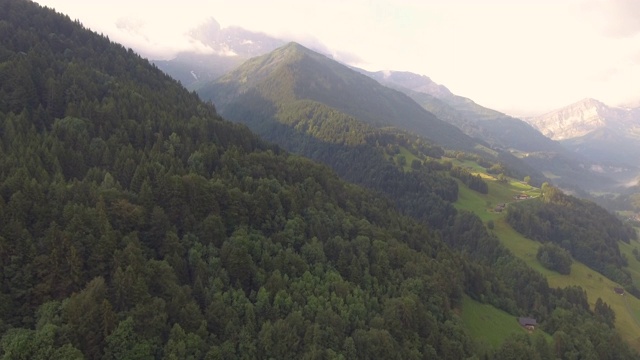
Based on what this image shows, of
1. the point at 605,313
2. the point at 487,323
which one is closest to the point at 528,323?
the point at 487,323

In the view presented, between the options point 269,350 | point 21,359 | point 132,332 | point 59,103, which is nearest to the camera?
point 21,359

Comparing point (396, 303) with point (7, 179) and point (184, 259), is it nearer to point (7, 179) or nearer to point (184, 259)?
point (184, 259)

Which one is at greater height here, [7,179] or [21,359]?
[7,179]

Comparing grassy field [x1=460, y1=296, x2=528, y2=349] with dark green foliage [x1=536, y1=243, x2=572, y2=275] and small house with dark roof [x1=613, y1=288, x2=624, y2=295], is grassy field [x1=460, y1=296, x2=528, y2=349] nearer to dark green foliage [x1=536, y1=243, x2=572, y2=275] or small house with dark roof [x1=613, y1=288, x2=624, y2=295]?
dark green foliage [x1=536, y1=243, x2=572, y2=275]

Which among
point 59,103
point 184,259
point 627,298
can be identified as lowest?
point 627,298

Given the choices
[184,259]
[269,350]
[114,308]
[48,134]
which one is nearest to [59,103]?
[48,134]

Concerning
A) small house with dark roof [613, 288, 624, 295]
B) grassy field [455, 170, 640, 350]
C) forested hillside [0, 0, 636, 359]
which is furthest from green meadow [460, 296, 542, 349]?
small house with dark roof [613, 288, 624, 295]

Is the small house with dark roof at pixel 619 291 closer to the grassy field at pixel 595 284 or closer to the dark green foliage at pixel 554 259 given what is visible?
the grassy field at pixel 595 284
